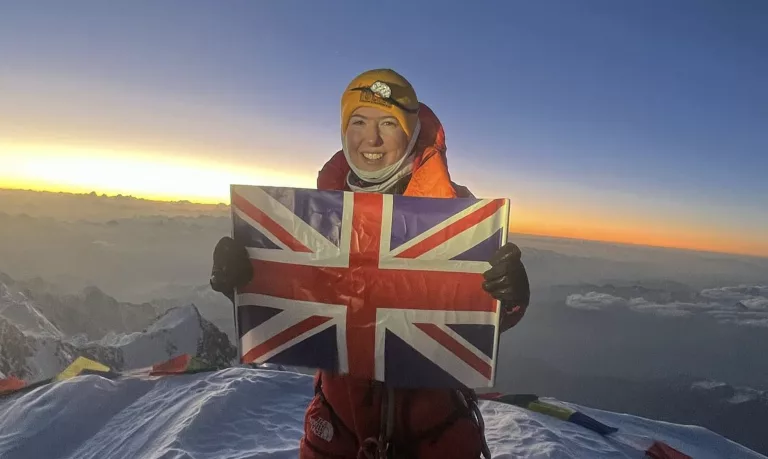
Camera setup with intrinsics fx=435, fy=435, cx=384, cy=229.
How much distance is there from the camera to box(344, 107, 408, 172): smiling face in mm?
2129

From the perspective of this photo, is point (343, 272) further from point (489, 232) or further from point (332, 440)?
point (332, 440)

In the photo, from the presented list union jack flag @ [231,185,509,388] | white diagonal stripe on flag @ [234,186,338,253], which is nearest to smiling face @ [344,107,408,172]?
union jack flag @ [231,185,509,388]

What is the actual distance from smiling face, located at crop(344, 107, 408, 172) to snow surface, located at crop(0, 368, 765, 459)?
302cm

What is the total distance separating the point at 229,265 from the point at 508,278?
1207mm

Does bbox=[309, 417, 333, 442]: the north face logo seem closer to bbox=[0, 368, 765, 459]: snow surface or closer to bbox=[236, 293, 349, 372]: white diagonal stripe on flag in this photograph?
bbox=[236, 293, 349, 372]: white diagonal stripe on flag

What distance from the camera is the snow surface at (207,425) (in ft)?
13.1

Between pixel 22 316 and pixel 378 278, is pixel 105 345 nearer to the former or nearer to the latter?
pixel 22 316

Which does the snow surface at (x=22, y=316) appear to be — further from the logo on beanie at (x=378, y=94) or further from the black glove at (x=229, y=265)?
the logo on beanie at (x=378, y=94)

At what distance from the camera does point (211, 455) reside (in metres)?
3.75

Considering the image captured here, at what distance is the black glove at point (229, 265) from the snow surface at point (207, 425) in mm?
2420

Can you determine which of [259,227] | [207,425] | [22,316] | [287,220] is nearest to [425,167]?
[287,220]

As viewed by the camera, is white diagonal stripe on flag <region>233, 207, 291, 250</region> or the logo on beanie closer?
white diagonal stripe on flag <region>233, 207, 291, 250</region>

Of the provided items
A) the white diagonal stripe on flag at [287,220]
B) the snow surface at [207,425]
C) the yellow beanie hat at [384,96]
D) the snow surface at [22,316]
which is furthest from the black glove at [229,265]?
the snow surface at [22,316]

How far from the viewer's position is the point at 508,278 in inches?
68.6
